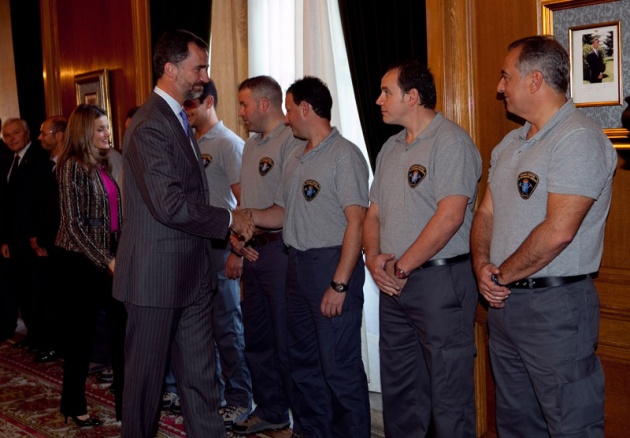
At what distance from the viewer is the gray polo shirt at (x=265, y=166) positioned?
3.89m

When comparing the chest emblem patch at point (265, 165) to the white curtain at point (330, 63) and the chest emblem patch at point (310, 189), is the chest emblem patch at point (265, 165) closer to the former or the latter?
the chest emblem patch at point (310, 189)

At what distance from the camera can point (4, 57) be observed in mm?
8625

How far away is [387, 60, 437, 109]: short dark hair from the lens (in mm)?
3129

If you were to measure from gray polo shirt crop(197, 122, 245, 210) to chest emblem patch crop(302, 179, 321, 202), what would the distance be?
3.02 feet

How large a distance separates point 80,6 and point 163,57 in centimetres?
417

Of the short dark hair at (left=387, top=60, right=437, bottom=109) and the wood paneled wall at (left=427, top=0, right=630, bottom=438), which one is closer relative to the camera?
the wood paneled wall at (left=427, top=0, right=630, bottom=438)

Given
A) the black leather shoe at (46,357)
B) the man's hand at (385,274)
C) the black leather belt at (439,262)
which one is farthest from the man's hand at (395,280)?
the black leather shoe at (46,357)

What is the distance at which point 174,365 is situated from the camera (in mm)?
3191

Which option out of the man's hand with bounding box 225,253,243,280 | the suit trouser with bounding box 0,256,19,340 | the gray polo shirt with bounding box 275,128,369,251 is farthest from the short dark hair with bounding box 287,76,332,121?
the suit trouser with bounding box 0,256,19,340

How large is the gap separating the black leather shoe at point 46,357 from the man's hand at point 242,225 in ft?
9.97

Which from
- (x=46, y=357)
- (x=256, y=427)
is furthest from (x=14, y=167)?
(x=256, y=427)

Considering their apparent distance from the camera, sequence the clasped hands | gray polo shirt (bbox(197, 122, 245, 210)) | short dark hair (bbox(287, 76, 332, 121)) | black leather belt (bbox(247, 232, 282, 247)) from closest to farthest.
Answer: the clasped hands < short dark hair (bbox(287, 76, 332, 121)) < black leather belt (bbox(247, 232, 282, 247)) < gray polo shirt (bbox(197, 122, 245, 210))

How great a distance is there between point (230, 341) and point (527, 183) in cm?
220

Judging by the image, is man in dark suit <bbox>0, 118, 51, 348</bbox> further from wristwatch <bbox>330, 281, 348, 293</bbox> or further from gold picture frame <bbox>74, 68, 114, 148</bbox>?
wristwatch <bbox>330, 281, 348, 293</bbox>
